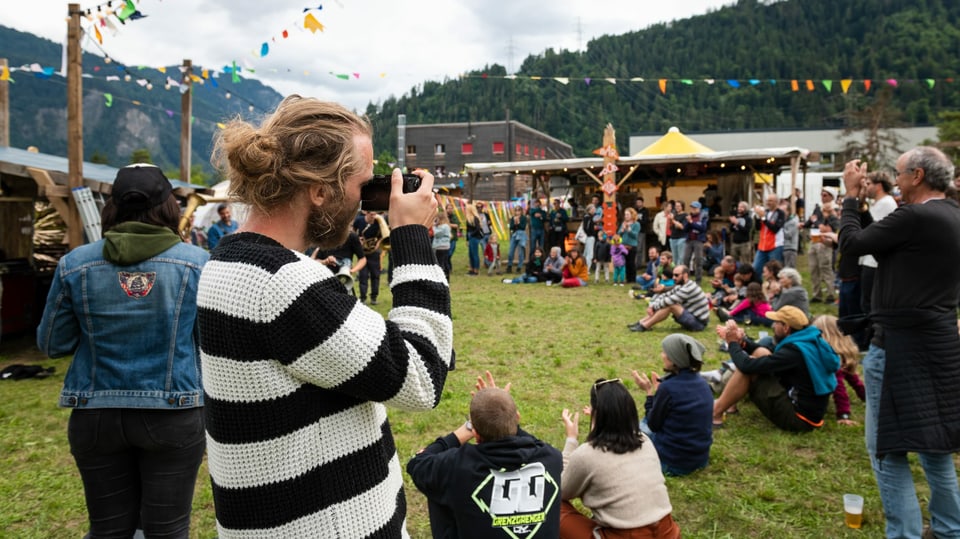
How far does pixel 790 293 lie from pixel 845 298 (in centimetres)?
152

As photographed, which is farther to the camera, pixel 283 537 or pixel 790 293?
pixel 790 293

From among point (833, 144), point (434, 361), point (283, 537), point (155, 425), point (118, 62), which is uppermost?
point (833, 144)

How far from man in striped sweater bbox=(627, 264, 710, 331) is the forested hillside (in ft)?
191

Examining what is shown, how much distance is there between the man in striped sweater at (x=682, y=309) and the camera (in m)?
8.57

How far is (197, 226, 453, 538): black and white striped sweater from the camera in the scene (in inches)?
41.7

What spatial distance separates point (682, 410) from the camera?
3910 millimetres

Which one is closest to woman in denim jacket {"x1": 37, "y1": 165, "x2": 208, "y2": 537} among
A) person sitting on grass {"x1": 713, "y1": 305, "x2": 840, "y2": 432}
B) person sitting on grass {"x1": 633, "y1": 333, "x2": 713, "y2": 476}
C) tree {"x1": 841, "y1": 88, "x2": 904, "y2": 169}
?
person sitting on grass {"x1": 633, "y1": 333, "x2": 713, "y2": 476}

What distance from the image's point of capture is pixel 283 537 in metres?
1.14

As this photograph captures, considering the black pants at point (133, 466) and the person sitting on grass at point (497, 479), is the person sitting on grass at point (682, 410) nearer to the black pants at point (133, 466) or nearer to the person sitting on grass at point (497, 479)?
the person sitting on grass at point (497, 479)

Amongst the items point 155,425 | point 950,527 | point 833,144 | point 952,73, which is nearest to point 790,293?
point 950,527

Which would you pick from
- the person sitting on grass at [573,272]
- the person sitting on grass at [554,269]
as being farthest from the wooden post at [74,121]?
the person sitting on grass at [554,269]

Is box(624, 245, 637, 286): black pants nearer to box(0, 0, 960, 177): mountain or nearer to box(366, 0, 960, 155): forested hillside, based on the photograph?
box(0, 0, 960, 177): mountain

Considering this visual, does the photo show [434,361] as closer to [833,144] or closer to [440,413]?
[440,413]

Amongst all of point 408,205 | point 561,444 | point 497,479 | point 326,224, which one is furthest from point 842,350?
point 326,224
